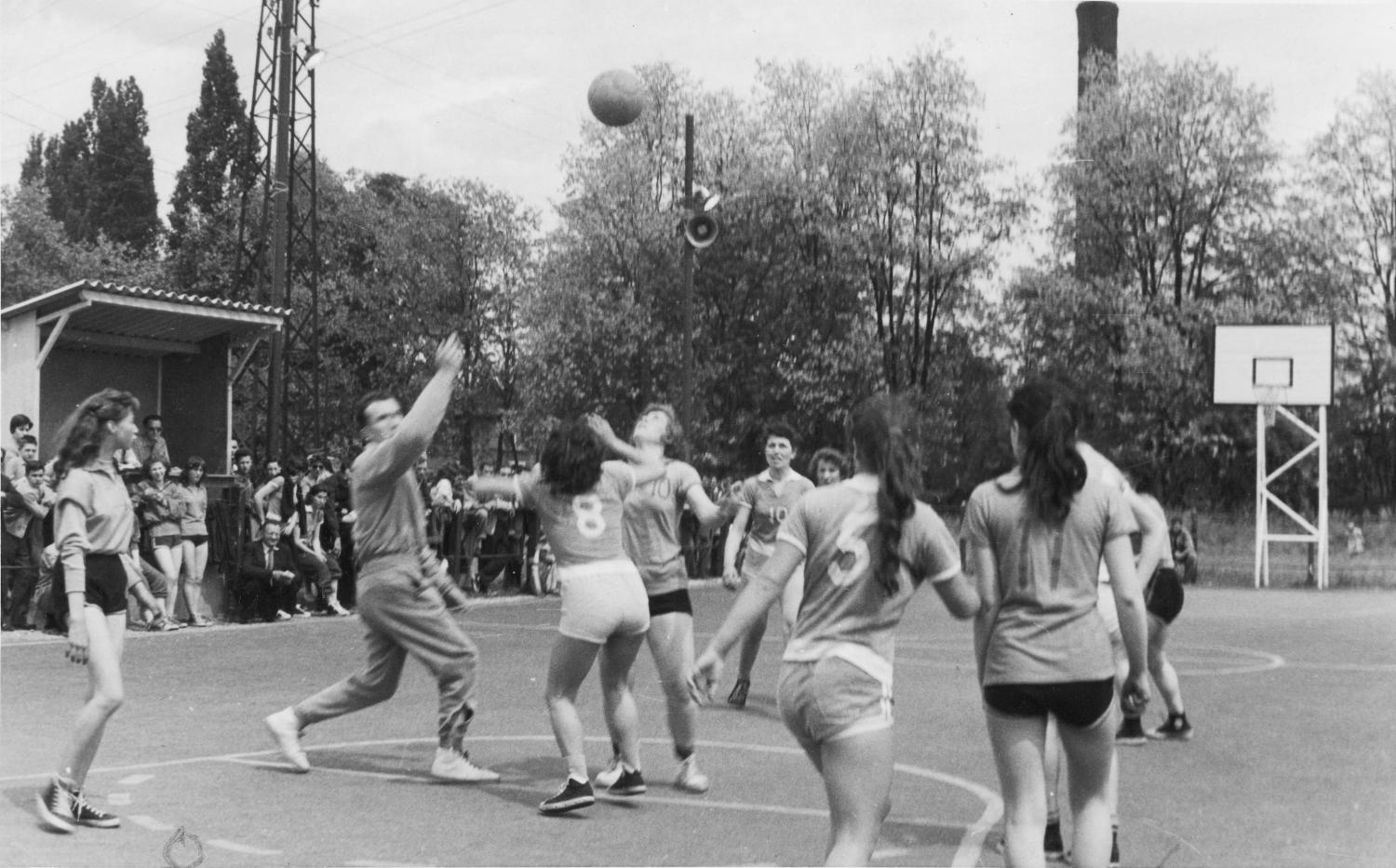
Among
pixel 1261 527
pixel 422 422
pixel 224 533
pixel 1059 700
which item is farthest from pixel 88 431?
pixel 1261 527

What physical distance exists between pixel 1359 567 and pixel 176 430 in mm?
24928

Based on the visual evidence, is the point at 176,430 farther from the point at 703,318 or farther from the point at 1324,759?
the point at 703,318

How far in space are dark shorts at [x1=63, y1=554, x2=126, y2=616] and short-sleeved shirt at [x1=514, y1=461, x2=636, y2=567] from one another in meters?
1.89

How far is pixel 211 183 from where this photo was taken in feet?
200

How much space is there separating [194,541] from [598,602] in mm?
11472

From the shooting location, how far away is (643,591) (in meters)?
7.37

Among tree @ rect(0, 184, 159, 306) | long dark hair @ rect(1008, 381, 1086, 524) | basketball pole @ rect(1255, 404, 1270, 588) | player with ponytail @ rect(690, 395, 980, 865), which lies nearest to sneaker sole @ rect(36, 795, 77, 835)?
player with ponytail @ rect(690, 395, 980, 865)

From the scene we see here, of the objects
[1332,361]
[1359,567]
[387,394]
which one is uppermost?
[1332,361]

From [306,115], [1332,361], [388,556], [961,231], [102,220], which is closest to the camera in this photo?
[388,556]

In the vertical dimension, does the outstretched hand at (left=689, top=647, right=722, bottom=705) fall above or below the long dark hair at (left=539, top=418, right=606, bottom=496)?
below

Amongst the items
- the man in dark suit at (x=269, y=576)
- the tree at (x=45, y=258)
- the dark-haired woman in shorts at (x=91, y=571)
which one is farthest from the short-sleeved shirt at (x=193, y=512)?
the tree at (x=45, y=258)

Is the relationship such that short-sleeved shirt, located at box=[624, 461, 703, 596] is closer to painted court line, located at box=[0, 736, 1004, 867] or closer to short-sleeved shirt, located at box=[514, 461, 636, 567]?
short-sleeved shirt, located at box=[514, 461, 636, 567]

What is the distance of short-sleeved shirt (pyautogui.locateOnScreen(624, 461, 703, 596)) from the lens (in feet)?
27.3

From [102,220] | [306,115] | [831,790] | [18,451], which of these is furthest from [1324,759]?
[102,220]
